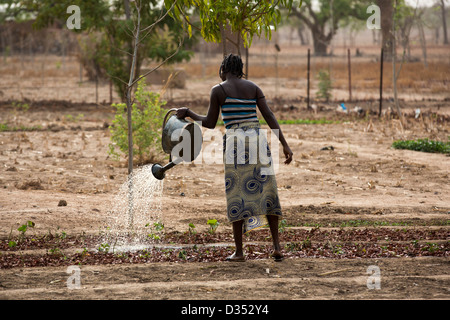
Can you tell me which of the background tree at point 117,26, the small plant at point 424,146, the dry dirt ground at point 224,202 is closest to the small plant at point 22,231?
the dry dirt ground at point 224,202

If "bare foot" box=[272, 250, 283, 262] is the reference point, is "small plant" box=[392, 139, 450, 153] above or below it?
above

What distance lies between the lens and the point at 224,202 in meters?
7.31

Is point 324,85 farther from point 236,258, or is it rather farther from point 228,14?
point 236,258

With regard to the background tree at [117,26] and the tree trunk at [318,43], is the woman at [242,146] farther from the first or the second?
the tree trunk at [318,43]

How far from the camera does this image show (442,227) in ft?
19.2

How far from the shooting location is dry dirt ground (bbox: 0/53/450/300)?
393 cm

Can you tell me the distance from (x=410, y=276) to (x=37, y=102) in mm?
15446

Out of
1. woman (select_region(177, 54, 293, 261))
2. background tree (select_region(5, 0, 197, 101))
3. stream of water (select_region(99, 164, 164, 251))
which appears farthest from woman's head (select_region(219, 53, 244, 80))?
background tree (select_region(5, 0, 197, 101))

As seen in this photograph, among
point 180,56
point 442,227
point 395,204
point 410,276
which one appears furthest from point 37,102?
point 410,276

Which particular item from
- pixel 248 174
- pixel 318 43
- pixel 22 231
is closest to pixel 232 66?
pixel 248 174

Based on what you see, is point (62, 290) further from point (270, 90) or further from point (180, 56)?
point (270, 90)

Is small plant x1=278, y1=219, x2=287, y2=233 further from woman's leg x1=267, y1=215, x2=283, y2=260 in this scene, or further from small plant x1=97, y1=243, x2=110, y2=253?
small plant x1=97, y1=243, x2=110, y2=253

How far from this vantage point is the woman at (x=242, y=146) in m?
4.45

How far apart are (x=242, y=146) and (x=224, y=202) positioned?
2.92 meters
